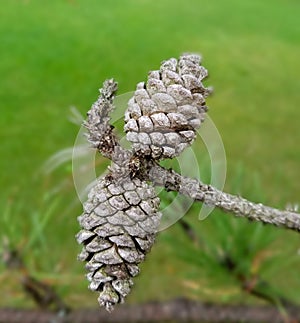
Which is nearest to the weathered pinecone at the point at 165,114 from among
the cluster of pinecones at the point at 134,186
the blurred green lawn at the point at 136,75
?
the cluster of pinecones at the point at 134,186

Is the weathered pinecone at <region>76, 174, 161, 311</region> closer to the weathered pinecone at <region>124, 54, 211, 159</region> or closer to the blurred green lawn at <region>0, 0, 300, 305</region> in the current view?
the weathered pinecone at <region>124, 54, 211, 159</region>

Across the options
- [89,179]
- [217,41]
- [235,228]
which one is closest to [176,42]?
[217,41]

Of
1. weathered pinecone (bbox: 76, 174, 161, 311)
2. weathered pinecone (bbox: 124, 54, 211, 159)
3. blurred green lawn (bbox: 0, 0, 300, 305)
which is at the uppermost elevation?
blurred green lawn (bbox: 0, 0, 300, 305)

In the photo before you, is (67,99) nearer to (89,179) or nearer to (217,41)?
(217,41)

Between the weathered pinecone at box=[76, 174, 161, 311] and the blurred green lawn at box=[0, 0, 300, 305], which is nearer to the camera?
the weathered pinecone at box=[76, 174, 161, 311]

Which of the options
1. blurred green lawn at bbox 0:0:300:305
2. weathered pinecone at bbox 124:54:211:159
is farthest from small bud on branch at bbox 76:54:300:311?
blurred green lawn at bbox 0:0:300:305

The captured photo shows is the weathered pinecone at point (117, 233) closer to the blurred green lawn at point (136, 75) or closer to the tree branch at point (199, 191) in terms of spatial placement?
the tree branch at point (199, 191)

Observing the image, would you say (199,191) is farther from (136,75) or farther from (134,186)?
(136,75)
